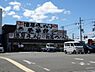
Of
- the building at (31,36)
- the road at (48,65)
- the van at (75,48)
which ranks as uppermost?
the building at (31,36)

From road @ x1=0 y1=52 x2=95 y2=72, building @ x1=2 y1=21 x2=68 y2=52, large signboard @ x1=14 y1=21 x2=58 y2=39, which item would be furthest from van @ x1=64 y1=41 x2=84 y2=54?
large signboard @ x1=14 y1=21 x2=58 y2=39

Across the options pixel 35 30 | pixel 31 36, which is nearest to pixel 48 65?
pixel 31 36

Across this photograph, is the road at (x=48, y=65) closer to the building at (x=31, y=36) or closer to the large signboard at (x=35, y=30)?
the building at (x=31, y=36)

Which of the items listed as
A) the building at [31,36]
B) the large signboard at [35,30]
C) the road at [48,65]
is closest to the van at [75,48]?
the road at [48,65]

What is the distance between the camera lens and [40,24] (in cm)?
9281

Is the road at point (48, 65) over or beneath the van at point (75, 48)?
beneath

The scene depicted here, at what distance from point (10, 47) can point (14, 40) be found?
2544mm

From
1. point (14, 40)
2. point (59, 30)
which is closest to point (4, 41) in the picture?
point (14, 40)

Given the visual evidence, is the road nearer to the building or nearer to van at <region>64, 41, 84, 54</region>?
van at <region>64, 41, 84, 54</region>

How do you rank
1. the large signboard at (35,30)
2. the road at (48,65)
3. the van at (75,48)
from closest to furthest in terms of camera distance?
the road at (48,65)
the van at (75,48)
the large signboard at (35,30)

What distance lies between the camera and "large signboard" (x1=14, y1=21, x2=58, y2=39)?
89537 mm

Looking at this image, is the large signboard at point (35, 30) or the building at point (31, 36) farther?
the large signboard at point (35, 30)

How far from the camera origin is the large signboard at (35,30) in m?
89.5

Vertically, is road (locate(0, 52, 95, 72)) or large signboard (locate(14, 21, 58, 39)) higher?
large signboard (locate(14, 21, 58, 39))
